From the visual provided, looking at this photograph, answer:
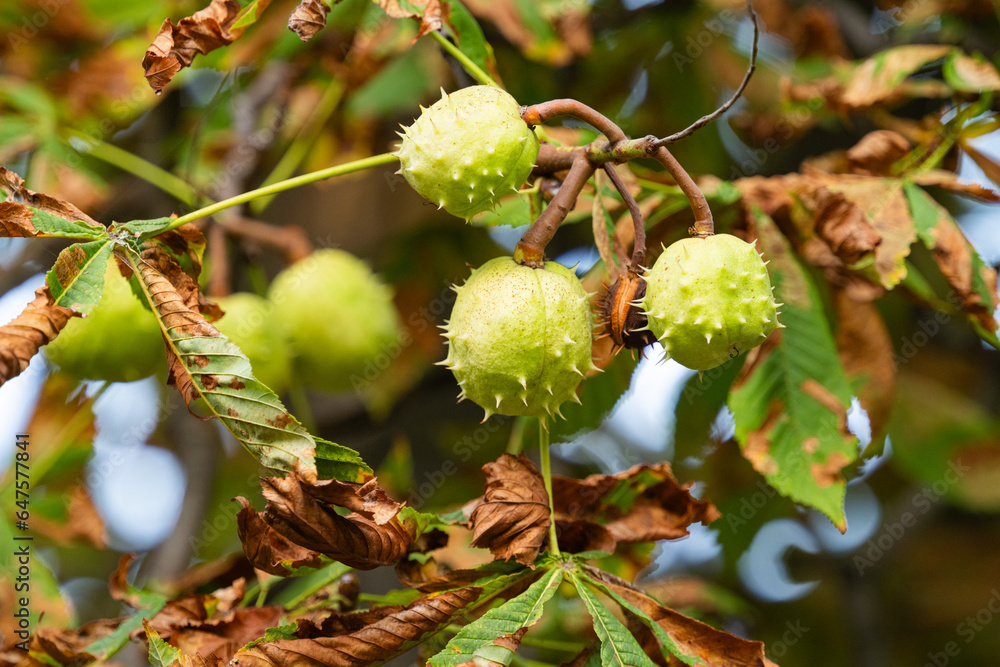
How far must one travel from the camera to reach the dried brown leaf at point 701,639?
108cm

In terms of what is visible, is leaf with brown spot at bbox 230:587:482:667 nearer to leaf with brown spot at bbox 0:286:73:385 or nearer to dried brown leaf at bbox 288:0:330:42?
leaf with brown spot at bbox 0:286:73:385

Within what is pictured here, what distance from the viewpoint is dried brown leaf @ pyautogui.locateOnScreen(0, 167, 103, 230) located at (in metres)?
1.05

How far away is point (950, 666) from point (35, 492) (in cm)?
329

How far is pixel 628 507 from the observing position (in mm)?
1293

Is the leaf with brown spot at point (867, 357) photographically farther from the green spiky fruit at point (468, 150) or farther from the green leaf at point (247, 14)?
the green leaf at point (247, 14)

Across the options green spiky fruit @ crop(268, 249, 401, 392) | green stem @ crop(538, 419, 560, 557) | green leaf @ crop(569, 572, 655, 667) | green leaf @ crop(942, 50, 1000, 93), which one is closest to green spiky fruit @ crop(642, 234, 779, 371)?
green stem @ crop(538, 419, 560, 557)

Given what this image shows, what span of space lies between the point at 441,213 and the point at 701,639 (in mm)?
1637

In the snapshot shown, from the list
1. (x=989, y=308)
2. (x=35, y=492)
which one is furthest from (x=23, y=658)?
(x=989, y=308)

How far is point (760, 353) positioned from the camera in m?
1.43

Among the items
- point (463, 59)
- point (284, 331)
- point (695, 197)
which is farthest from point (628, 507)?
point (284, 331)

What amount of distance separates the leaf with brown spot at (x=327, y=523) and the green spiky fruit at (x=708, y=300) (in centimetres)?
42

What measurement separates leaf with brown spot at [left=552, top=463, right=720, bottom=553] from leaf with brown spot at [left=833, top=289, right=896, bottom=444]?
48 centimetres

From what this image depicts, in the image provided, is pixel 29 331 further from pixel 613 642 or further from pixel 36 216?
pixel 613 642

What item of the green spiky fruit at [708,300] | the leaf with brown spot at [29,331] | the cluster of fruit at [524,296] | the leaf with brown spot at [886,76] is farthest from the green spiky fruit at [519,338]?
the leaf with brown spot at [886,76]
